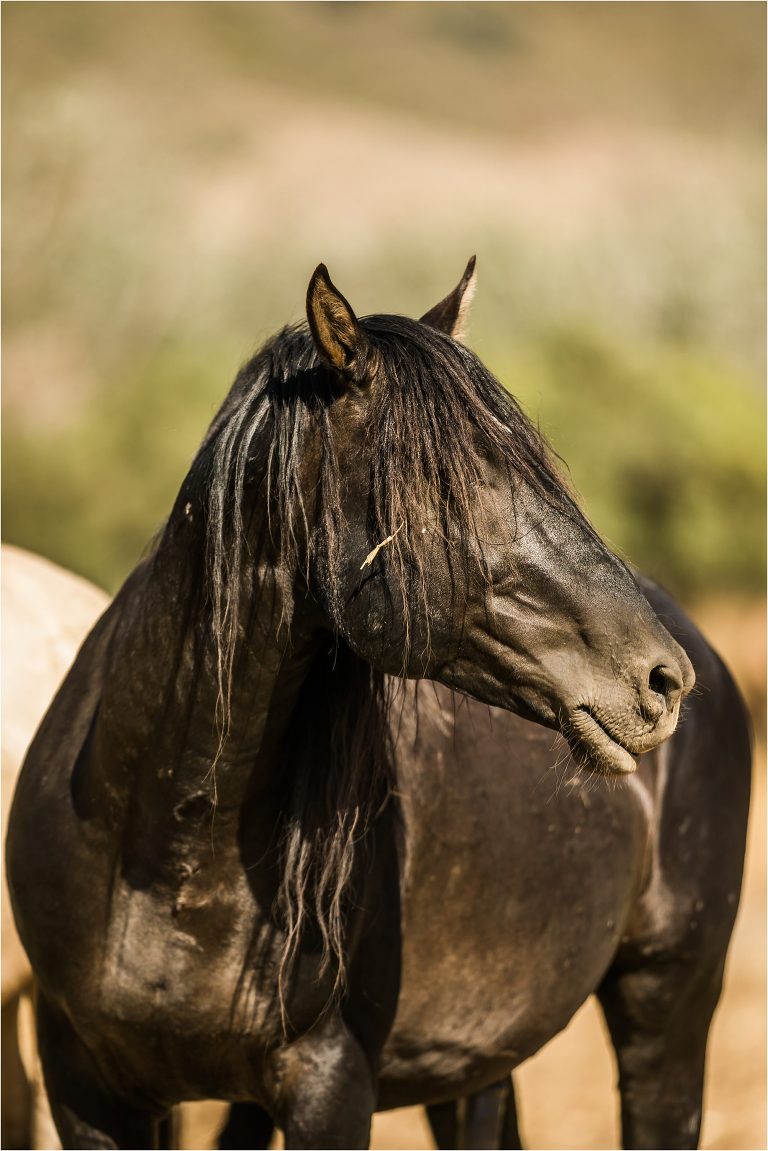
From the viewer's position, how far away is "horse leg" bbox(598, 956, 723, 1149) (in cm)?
344

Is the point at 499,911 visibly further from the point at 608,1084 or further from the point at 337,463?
the point at 608,1084

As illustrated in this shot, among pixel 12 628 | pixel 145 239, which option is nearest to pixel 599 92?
pixel 145 239

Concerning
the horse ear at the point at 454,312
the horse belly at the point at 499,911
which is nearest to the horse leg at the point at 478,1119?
the horse belly at the point at 499,911

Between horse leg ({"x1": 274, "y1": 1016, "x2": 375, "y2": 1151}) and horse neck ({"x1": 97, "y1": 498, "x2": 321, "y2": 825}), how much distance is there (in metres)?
0.45

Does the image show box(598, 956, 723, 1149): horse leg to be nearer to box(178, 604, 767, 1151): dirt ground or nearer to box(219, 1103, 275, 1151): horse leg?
box(219, 1103, 275, 1151): horse leg

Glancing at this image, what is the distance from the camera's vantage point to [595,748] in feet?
6.37

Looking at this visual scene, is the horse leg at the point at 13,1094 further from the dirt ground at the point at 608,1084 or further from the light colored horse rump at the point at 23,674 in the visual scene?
the dirt ground at the point at 608,1084

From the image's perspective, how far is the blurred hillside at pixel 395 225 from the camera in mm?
11352

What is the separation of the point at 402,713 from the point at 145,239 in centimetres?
1918

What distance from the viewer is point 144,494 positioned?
1138 cm

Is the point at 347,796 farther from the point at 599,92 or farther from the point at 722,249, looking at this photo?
the point at 599,92

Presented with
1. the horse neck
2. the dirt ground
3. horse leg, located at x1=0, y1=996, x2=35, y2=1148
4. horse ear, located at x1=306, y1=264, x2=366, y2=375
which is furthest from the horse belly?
the dirt ground

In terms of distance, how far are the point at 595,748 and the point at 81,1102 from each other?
127cm

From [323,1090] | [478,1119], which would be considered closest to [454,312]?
[323,1090]
